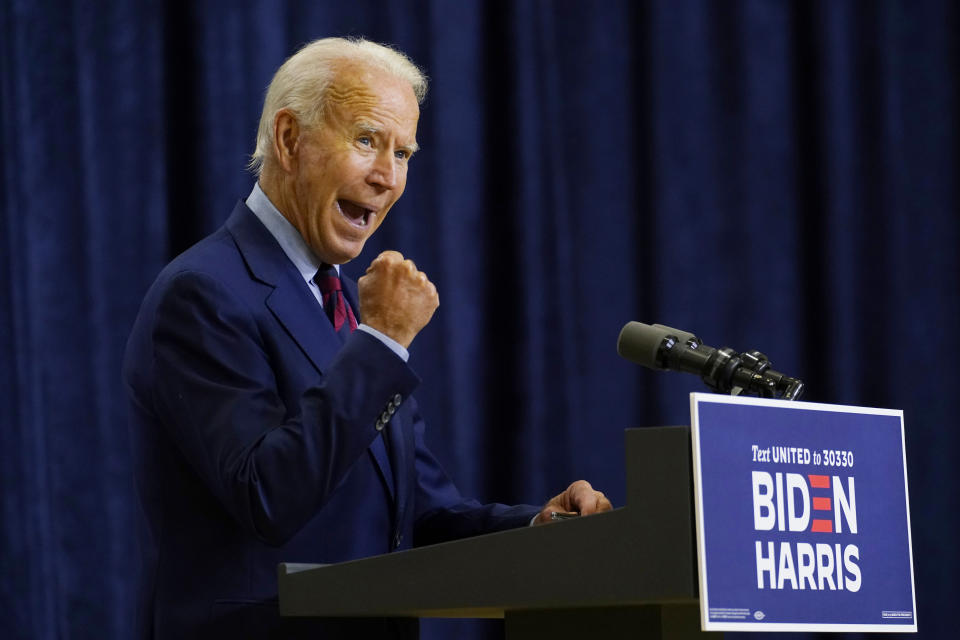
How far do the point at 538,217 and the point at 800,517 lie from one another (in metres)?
1.97

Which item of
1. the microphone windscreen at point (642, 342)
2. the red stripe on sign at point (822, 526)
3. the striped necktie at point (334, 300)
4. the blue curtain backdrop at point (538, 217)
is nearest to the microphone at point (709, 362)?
the microphone windscreen at point (642, 342)

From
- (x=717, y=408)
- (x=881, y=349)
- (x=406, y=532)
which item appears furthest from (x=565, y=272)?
(x=717, y=408)

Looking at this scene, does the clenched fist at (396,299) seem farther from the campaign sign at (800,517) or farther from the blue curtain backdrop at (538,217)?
the blue curtain backdrop at (538,217)

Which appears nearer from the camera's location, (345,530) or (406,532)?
(345,530)

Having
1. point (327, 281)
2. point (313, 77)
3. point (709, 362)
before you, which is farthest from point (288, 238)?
point (709, 362)

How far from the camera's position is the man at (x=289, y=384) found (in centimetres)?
151

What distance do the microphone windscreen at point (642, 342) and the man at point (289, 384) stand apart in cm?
26

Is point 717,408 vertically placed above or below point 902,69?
below

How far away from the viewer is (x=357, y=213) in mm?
1929

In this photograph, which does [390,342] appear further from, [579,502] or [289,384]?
[579,502]

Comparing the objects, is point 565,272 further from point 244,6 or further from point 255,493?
point 255,493

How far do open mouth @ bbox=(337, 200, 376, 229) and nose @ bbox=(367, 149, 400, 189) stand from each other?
40mm

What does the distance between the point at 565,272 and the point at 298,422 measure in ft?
5.70

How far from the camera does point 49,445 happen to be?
279cm
